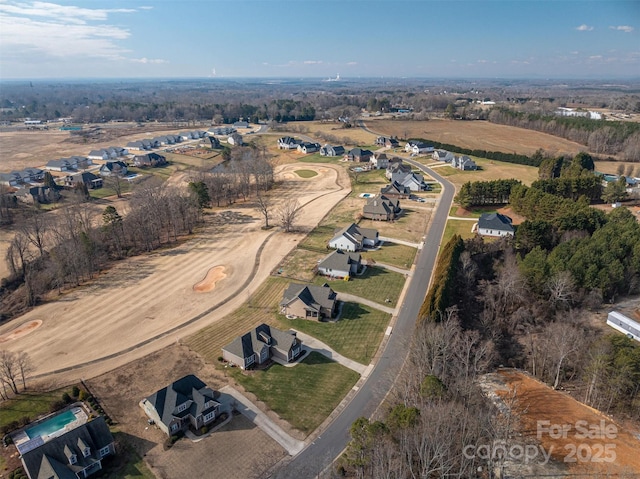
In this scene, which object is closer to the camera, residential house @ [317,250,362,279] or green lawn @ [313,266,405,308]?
green lawn @ [313,266,405,308]

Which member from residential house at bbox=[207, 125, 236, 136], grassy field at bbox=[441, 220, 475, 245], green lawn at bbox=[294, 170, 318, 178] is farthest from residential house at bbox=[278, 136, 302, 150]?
grassy field at bbox=[441, 220, 475, 245]

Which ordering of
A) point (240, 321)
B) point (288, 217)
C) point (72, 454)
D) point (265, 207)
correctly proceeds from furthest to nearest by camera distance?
1. point (265, 207)
2. point (288, 217)
3. point (240, 321)
4. point (72, 454)

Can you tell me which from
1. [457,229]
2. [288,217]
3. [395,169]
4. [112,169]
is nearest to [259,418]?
[288,217]

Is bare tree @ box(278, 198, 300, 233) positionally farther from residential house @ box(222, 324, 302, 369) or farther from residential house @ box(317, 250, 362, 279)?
residential house @ box(222, 324, 302, 369)

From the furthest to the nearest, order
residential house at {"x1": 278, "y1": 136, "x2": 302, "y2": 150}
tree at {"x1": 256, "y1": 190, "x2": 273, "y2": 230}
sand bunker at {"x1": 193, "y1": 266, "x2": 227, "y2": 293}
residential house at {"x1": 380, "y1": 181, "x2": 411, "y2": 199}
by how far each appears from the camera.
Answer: residential house at {"x1": 278, "y1": 136, "x2": 302, "y2": 150} → residential house at {"x1": 380, "y1": 181, "x2": 411, "y2": 199} → tree at {"x1": 256, "y1": 190, "x2": 273, "y2": 230} → sand bunker at {"x1": 193, "y1": 266, "x2": 227, "y2": 293}

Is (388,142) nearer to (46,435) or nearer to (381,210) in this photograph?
(381,210)

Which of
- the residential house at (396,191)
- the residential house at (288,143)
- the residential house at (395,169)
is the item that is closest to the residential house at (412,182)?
the residential house at (396,191)
